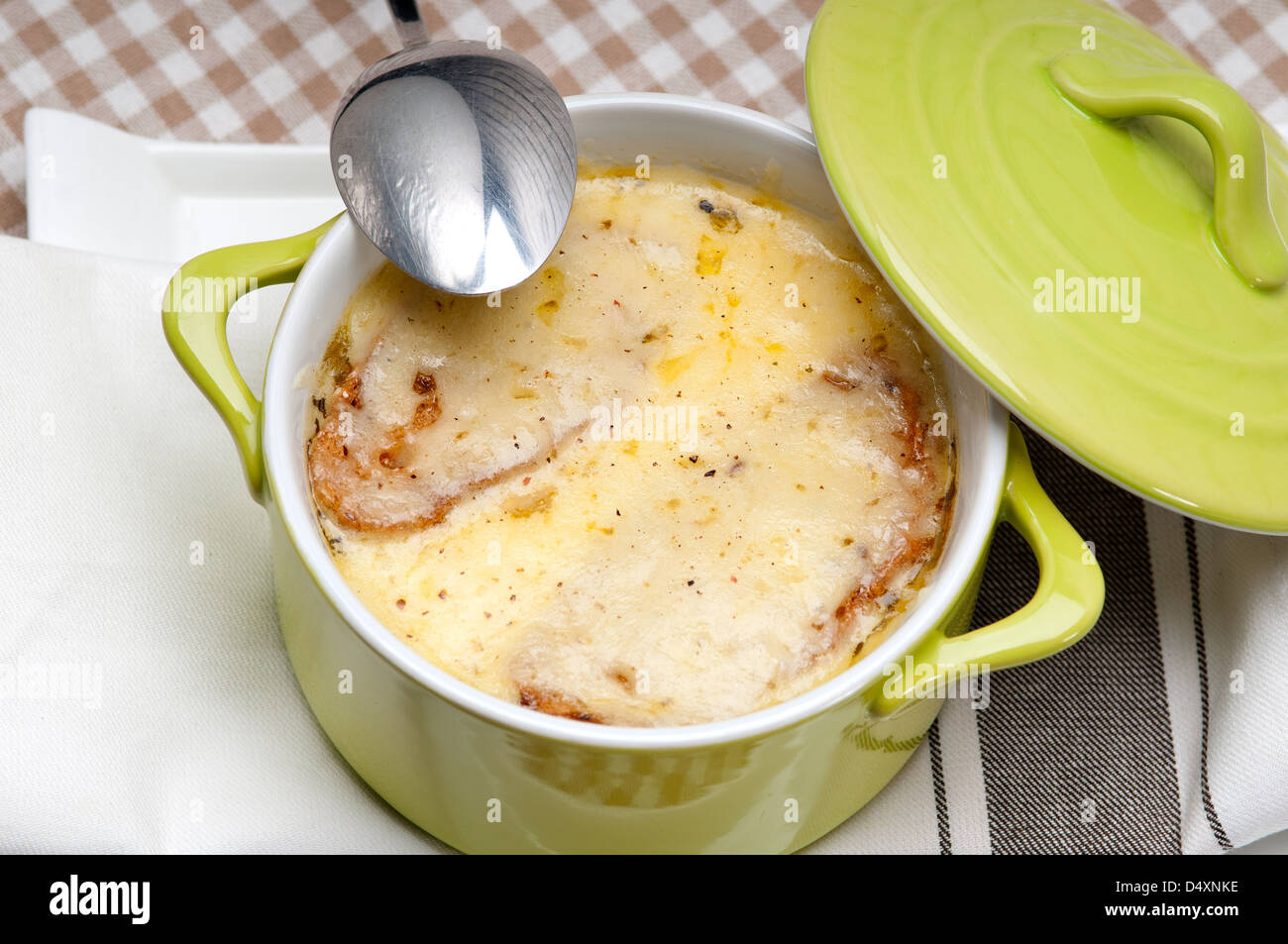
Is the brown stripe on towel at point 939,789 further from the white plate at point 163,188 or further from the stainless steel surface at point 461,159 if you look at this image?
the white plate at point 163,188

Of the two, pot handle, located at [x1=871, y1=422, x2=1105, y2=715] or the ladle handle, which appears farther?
the ladle handle

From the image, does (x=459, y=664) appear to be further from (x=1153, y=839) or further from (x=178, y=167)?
(x=178, y=167)

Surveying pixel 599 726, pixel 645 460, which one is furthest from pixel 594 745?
pixel 645 460

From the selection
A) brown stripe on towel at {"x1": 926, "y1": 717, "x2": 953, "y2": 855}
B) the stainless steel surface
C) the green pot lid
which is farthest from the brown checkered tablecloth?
brown stripe on towel at {"x1": 926, "y1": 717, "x2": 953, "y2": 855}

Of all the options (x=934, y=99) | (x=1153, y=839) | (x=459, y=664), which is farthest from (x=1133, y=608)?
(x=459, y=664)

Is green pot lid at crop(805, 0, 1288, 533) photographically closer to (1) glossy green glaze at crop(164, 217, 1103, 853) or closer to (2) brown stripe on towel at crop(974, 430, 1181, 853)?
(1) glossy green glaze at crop(164, 217, 1103, 853)

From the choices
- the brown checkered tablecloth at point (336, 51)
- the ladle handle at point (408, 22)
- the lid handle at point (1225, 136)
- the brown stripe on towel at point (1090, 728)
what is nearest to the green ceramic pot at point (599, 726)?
the brown stripe on towel at point (1090, 728)
